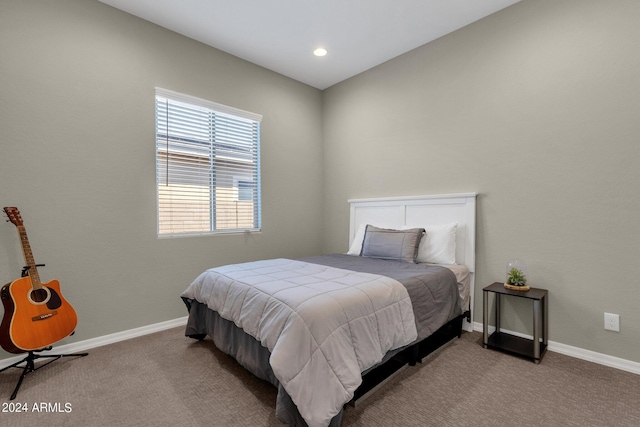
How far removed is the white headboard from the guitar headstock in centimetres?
315

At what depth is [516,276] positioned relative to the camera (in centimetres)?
251

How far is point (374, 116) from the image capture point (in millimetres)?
3770

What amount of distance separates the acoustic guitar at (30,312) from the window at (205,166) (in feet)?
3.18

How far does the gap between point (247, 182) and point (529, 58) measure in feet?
9.98

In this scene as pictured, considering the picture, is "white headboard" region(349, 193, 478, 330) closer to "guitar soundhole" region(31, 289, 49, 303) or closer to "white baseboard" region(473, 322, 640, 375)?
"white baseboard" region(473, 322, 640, 375)

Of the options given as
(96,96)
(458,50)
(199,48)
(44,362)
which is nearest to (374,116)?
(458,50)

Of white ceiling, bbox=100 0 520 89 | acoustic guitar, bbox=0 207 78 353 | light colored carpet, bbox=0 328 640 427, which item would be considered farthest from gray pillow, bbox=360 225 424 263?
acoustic guitar, bbox=0 207 78 353

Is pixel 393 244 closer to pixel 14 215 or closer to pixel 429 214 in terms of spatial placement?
pixel 429 214

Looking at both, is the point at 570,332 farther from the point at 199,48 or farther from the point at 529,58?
the point at 199,48

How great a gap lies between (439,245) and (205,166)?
2585 mm

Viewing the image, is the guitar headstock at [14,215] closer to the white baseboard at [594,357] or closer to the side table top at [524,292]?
the side table top at [524,292]

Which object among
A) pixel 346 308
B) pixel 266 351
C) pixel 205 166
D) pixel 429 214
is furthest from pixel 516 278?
pixel 205 166

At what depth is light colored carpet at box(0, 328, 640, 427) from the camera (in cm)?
164

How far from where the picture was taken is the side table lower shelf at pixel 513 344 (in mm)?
2357
